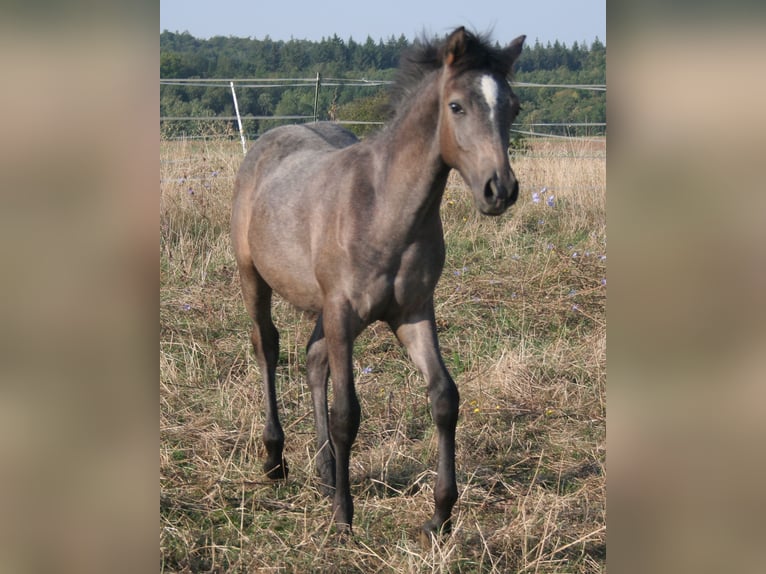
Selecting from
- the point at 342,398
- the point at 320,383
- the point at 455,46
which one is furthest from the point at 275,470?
the point at 455,46

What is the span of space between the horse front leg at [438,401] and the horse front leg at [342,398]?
0.26 m

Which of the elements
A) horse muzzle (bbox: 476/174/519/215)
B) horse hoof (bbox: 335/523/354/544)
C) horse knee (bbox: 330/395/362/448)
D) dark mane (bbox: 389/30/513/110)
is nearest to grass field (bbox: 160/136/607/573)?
horse hoof (bbox: 335/523/354/544)

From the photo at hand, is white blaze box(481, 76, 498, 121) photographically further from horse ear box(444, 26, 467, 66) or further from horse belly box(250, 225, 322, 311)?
horse belly box(250, 225, 322, 311)

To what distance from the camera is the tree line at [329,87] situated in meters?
→ 14.9

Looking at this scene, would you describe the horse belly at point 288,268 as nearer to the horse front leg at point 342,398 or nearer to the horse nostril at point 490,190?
the horse front leg at point 342,398

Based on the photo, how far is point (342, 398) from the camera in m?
3.53

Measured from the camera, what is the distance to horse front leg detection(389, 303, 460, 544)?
133 inches

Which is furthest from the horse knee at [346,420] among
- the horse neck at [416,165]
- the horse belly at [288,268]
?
the horse neck at [416,165]

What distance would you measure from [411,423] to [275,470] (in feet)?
2.73

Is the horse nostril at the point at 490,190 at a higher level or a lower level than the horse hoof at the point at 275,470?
higher
